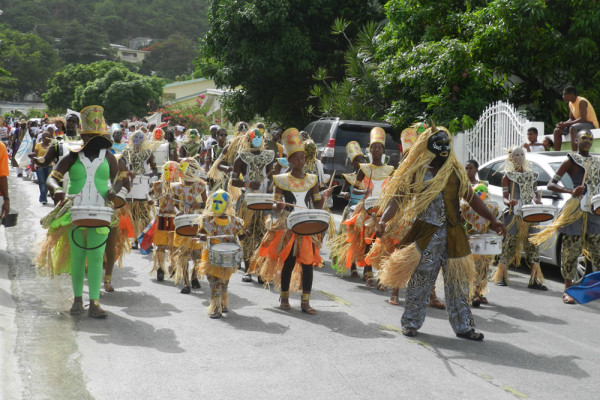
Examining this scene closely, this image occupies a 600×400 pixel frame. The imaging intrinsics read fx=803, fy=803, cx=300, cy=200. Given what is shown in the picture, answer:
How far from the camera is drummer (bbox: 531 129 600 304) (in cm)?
948

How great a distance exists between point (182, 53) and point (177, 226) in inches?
4434

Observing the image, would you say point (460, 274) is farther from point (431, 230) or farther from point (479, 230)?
point (479, 230)

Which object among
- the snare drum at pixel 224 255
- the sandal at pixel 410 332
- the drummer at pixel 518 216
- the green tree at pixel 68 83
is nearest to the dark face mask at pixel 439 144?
the sandal at pixel 410 332

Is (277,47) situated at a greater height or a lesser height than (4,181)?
greater

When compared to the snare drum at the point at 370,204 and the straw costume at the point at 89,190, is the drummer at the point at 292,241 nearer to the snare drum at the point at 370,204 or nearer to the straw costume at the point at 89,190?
the snare drum at the point at 370,204

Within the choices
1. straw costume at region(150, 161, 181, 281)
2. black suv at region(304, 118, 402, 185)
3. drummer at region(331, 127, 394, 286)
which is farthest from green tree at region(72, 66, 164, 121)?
drummer at region(331, 127, 394, 286)

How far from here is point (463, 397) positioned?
18.2 feet

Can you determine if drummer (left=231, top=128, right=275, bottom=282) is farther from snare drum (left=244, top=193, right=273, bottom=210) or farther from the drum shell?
the drum shell

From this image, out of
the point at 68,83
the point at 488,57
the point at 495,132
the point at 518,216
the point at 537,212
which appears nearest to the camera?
the point at 537,212

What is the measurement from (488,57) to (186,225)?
11.5 metres

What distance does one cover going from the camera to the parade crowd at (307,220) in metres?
7.22

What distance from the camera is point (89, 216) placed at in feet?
24.1

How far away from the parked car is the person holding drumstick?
3062mm

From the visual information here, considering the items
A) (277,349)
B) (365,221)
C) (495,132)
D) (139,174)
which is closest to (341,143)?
(495,132)
